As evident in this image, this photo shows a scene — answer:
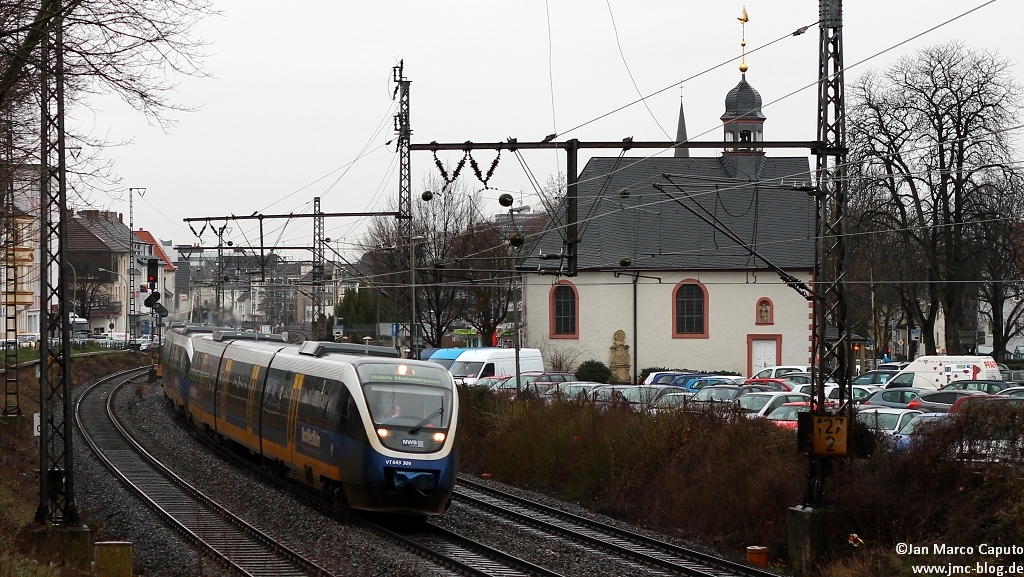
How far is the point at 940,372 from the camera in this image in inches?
1630

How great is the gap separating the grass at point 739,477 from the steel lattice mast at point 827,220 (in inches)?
39.8

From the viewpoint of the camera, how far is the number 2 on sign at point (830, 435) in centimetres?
1677

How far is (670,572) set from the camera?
1578cm

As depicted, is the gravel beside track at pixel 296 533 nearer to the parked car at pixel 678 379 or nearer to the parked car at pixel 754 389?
the parked car at pixel 754 389

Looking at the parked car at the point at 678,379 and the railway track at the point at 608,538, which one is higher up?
the parked car at the point at 678,379

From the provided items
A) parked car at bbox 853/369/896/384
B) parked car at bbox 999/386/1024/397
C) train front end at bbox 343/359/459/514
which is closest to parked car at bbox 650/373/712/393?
parked car at bbox 853/369/896/384

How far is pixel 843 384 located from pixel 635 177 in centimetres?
4562

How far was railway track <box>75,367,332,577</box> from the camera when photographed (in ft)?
50.7

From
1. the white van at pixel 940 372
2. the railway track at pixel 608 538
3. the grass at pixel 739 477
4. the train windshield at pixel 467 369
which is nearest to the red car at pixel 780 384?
the white van at pixel 940 372

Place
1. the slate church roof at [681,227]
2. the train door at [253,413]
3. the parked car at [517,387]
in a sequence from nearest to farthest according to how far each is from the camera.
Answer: the train door at [253,413]
the parked car at [517,387]
the slate church roof at [681,227]

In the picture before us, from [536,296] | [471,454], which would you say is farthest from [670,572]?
[536,296]

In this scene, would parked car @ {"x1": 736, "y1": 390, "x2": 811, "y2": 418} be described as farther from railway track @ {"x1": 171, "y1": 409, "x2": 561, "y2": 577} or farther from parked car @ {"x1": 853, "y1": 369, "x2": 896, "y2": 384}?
parked car @ {"x1": 853, "y1": 369, "x2": 896, "y2": 384}

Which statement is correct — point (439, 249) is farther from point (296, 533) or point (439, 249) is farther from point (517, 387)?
point (296, 533)

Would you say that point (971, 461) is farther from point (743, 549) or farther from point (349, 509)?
point (349, 509)
